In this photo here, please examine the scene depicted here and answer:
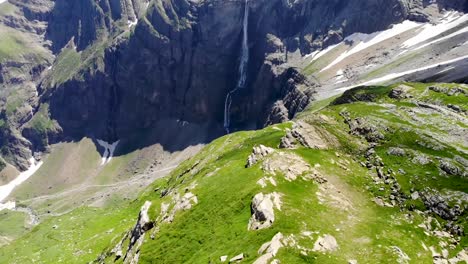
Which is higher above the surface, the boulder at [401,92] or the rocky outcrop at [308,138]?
the rocky outcrop at [308,138]

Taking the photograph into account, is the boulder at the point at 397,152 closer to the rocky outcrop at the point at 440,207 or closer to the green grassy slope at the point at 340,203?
the green grassy slope at the point at 340,203

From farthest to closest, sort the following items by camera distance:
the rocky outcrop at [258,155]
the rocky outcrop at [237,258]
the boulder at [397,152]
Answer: the boulder at [397,152] < the rocky outcrop at [258,155] < the rocky outcrop at [237,258]

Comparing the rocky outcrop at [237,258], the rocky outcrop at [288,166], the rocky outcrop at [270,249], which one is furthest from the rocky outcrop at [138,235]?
the rocky outcrop at [270,249]

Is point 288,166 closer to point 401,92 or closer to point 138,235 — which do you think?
point 138,235

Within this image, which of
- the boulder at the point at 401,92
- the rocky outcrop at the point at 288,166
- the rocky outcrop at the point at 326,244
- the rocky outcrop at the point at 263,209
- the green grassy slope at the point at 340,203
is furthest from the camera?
the boulder at the point at 401,92

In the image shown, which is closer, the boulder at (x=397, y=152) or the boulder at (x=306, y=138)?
the boulder at (x=397, y=152)

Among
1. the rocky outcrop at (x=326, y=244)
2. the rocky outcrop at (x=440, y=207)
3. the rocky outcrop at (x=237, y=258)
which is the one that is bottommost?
the rocky outcrop at (x=440, y=207)

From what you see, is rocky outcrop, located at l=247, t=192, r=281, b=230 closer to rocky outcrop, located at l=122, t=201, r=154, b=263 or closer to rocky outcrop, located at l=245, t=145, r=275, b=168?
rocky outcrop, located at l=245, t=145, r=275, b=168

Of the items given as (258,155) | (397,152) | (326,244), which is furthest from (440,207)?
(258,155)

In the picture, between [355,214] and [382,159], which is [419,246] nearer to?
[355,214]
